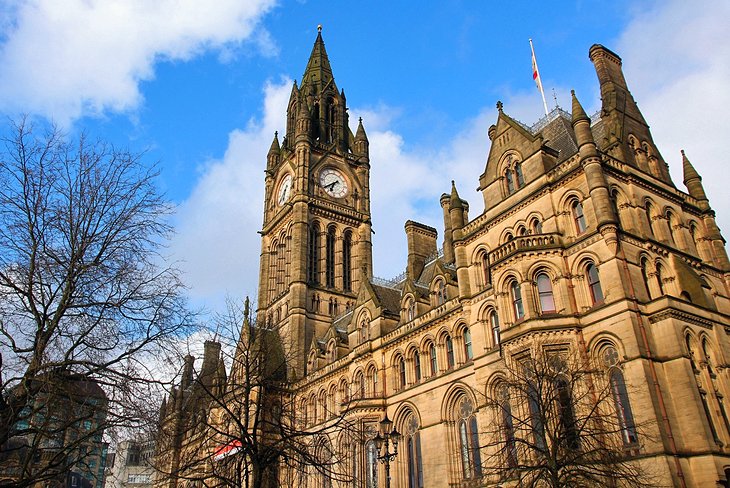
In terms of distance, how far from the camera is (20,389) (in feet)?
37.5

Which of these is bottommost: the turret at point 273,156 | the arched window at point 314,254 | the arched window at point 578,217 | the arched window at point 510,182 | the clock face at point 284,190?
the arched window at point 578,217

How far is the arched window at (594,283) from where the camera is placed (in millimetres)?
23953

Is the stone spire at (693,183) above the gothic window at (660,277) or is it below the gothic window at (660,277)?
above

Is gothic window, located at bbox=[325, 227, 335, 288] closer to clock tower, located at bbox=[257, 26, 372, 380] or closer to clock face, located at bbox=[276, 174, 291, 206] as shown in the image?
clock tower, located at bbox=[257, 26, 372, 380]

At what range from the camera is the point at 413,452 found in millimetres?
32375

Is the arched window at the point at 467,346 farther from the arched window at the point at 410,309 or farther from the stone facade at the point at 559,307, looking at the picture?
the arched window at the point at 410,309

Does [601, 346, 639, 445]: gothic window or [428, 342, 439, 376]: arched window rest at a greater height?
[428, 342, 439, 376]: arched window

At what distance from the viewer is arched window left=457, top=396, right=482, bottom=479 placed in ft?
91.9

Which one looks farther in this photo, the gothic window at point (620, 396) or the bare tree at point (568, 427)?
the gothic window at point (620, 396)

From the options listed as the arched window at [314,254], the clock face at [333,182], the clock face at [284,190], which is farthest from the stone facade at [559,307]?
the clock face at [284,190]

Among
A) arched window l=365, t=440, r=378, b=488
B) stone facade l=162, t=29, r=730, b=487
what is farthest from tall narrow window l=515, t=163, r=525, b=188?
arched window l=365, t=440, r=378, b=488

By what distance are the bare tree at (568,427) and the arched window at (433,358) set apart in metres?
6.70

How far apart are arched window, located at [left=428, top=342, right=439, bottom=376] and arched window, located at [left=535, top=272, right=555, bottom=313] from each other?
8.35 m

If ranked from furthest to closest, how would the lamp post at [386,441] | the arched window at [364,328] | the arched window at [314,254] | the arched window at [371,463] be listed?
the arched window at [314,254] → the arched window at [364,328] → the arched window at [371,463] → the lamp post at [386,441]
